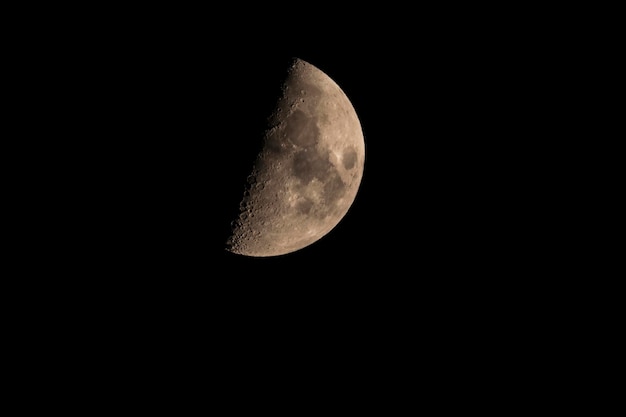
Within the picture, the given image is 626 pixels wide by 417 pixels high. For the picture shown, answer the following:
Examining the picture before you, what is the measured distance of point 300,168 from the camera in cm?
306

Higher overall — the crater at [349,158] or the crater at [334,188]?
the crater at [349,158]

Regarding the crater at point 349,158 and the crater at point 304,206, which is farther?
the crater at point 349,158

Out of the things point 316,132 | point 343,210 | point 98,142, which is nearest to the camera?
point 98,142

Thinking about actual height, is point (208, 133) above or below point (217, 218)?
above

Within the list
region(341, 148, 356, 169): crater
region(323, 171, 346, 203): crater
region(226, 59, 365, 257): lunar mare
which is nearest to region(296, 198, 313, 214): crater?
region(226, 59, 365, 257): lunar mare

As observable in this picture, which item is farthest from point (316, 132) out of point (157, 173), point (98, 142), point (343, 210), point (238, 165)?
point (98, 142)

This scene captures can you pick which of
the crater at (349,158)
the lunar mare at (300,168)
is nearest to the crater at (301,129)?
the lunar mare at (300,168)

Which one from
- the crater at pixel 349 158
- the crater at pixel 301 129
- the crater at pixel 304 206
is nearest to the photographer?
the crater at pixel 301 129

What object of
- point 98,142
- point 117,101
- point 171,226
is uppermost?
point 117,101

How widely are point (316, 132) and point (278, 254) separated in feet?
3.75

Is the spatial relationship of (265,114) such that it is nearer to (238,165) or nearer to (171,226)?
(238,165)

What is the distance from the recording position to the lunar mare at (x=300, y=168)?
9.96ft

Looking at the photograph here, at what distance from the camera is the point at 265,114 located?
9.80 feet

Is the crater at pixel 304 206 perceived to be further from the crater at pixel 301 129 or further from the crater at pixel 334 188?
the crater at pixel 301 129
